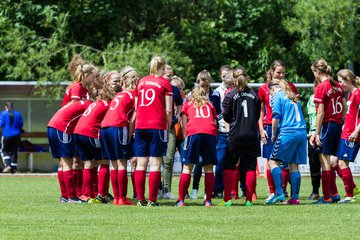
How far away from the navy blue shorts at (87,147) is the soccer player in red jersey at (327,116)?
316 centimetres

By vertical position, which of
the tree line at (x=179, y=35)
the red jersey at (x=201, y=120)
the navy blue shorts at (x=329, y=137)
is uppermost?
the tree line at (x=179, y=35)

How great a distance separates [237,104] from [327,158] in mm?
1731

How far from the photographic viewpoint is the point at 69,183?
15078mm

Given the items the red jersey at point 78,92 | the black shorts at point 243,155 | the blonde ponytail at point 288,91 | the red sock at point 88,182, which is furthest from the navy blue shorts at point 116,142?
the blonde ponytail at point 288,91

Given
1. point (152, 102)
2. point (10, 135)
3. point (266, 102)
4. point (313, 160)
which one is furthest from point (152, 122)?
point (10, 135)

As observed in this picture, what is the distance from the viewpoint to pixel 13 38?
30.3m

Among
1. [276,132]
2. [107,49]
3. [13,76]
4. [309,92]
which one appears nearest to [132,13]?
[107,49]

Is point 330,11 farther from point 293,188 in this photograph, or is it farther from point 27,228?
point 27,228

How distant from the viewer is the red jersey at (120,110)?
48.1ft

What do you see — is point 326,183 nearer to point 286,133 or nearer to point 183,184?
point 286,133

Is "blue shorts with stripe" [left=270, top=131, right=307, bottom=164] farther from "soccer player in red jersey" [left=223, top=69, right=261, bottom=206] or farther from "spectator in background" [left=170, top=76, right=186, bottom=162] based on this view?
"spectator in background" [left=170, top=76, right=186, bottom=162]

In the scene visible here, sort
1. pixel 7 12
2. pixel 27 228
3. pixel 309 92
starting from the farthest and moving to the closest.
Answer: pixel 7 12
pixel 309 92
pixel 27 228

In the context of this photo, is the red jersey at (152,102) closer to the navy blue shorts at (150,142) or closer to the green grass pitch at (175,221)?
the navy blue shorts at (150,142)

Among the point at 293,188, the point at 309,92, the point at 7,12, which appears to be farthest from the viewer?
the point at 7,12
